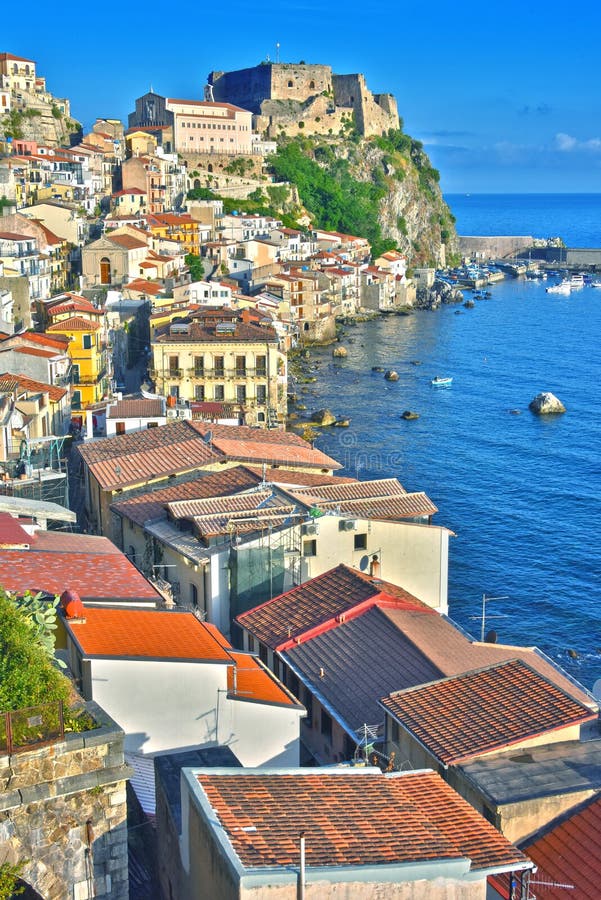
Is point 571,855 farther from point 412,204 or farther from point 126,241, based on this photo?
point 412,204

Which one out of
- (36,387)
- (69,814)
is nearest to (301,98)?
(36,387)

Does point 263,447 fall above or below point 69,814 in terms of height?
below

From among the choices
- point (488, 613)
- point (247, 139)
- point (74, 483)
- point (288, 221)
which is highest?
point (247, 139)

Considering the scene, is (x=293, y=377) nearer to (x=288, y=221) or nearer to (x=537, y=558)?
(x=537, y=558)

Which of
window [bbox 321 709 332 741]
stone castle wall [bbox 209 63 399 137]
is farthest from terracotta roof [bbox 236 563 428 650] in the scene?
stone castle wall [bbox 209 63 399 137]

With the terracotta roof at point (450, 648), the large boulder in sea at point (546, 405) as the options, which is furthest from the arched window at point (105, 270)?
the terracotta roof at point (450, 648)

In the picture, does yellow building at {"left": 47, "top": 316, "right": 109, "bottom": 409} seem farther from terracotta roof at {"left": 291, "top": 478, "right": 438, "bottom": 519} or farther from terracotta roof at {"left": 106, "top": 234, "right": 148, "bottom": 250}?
terracotta roof at {"left": 106, "top": 234, "right": 148, "bottom": 250}

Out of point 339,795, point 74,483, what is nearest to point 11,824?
point 339,795

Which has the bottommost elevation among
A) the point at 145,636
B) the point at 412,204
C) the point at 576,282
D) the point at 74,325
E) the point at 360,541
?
the point at 360,541
